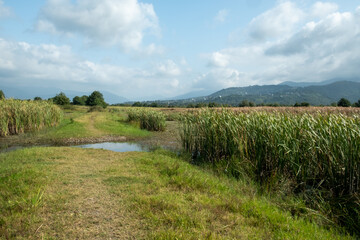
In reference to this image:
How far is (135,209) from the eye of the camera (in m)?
4.55

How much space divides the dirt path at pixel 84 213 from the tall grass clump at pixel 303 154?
440 centimetres

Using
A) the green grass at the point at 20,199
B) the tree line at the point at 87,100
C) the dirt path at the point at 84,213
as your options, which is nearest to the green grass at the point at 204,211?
the dirt path at the point at 84,213

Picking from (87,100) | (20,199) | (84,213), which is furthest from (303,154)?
(87,100)

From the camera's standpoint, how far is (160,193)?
214 inches

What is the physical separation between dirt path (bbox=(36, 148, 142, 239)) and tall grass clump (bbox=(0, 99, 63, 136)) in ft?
46.6

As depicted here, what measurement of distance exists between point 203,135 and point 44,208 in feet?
24.2

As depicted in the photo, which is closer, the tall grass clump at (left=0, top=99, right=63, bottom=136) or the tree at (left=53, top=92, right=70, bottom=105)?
the tall grass clump at (left=0, top=99, right=63, bottom=136)

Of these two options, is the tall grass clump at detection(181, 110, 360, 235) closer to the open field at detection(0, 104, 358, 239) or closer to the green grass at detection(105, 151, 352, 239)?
the open field at detection(0, 104, 358, 239)

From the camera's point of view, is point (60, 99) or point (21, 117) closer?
point (21, 117)

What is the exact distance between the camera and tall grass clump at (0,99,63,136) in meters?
16.6

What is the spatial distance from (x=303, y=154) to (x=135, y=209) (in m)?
5.03

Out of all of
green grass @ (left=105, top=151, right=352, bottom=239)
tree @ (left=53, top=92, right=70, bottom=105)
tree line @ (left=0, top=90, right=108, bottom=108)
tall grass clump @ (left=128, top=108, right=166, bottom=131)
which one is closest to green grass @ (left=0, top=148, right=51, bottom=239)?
green grass @ (left=105, top=151, right=352, bottom=239)

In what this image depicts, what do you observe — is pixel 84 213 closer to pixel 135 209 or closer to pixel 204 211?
pixel 135 209

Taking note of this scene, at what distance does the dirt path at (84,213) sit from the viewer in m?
3.73
